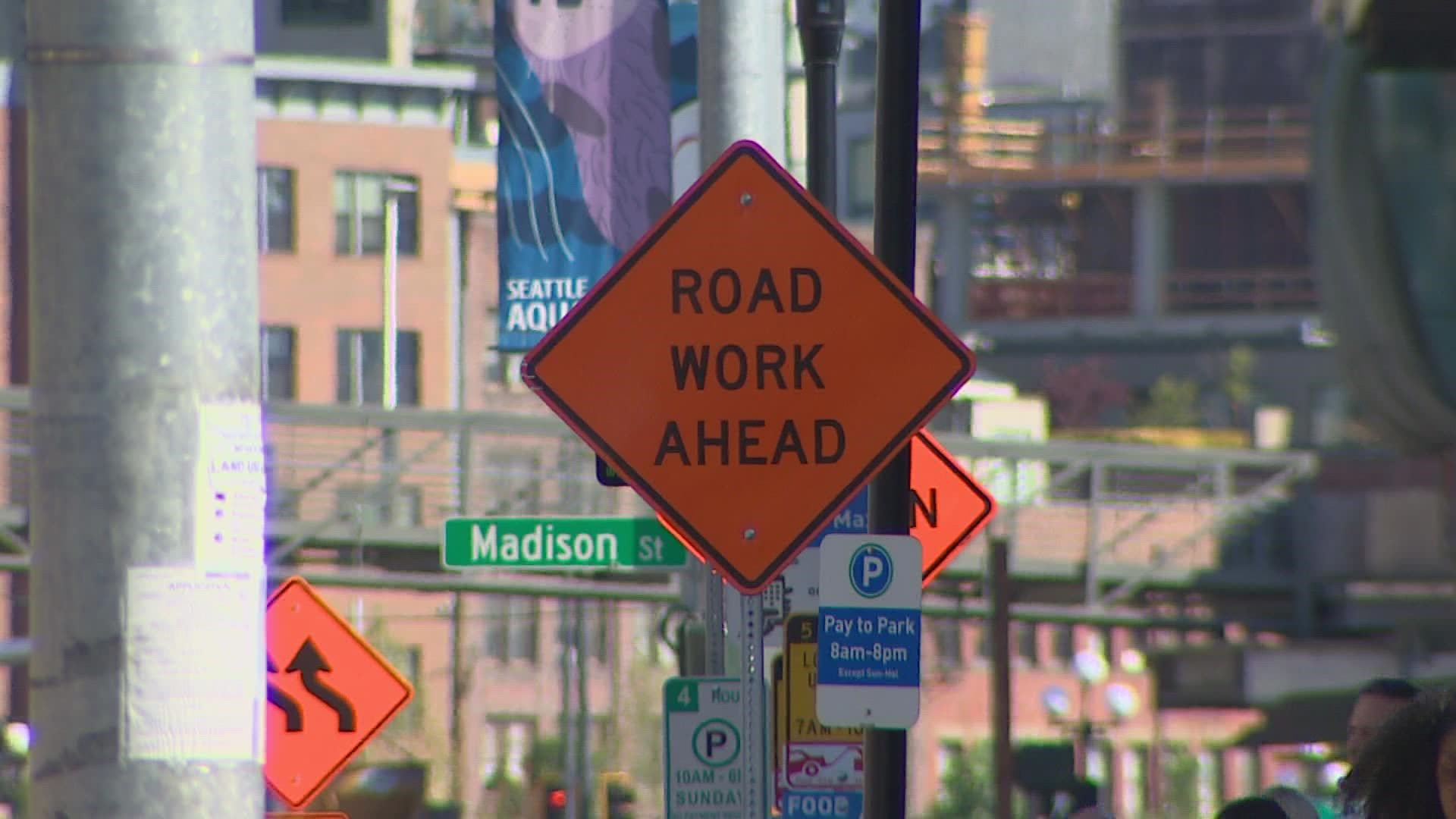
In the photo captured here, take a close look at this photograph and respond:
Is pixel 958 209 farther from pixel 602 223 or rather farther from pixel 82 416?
pixel 82 416

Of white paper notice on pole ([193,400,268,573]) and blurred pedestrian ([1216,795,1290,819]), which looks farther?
blurred pedestrian ([1216,795,1290,819])

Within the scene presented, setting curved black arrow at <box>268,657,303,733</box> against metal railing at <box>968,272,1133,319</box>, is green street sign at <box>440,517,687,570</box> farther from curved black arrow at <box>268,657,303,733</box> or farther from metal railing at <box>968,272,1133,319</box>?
metal railing at <box>968,272,1133,319</box>

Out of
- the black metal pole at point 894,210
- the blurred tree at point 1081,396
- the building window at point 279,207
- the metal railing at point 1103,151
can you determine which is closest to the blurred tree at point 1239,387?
the blurred tree at point 1081,396

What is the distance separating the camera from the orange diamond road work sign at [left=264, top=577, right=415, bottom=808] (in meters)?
12.2

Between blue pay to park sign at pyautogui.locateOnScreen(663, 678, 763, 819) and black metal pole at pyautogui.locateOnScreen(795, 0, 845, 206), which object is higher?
black metal pole at pyautogui.locateOnScreen(795, 0, 845, 206)

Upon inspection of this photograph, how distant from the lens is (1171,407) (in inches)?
3071

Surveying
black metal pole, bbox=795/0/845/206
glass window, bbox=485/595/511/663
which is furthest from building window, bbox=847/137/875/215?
black metal pole, bbox=795/0/845/206

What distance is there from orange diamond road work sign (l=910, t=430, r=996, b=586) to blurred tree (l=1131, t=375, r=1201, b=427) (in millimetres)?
67103

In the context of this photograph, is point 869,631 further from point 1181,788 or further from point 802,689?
point 1181,788

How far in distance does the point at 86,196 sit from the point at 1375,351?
207 inches

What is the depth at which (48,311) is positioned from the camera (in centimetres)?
497

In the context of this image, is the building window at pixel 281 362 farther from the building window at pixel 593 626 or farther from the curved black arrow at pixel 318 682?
the curved black arrow at pixel 318 682

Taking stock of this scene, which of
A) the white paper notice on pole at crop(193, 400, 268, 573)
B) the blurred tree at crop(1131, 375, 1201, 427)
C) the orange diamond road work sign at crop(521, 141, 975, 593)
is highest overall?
the blurred tree at crop(1131, 375, 1201, 427)

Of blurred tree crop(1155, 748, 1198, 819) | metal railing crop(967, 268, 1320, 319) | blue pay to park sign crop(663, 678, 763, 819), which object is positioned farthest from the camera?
metal railing crop(967, 268, 1320, 319)
